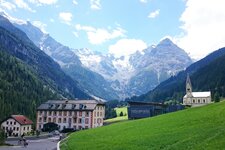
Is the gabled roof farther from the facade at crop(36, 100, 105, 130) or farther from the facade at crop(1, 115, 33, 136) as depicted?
the facade at crop(1, 115, 33, 136)

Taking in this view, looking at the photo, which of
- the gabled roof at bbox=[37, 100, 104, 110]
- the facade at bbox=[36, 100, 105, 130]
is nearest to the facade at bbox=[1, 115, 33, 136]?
the facade at bbox=[36, 100, 105, 130]

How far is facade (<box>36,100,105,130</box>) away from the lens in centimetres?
15150

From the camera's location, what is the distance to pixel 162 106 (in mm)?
135250

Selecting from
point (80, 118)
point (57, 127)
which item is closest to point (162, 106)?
point (80, 118)

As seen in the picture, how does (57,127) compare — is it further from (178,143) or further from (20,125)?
(178,143)

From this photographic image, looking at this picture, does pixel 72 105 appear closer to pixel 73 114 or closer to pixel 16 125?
pixel 73 114

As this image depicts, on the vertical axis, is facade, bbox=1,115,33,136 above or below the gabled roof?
below

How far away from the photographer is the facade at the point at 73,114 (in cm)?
15150

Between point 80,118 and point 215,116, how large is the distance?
110 meters

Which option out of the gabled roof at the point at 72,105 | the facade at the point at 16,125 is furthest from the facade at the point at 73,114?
the facade at the point at 16,125

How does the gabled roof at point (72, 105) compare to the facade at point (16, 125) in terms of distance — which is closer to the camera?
the facade at point (16, 125)

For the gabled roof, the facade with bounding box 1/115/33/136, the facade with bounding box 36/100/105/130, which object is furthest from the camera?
the gabled roof

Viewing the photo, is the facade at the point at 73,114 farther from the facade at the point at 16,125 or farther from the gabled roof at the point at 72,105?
the facade at the point at 16,125

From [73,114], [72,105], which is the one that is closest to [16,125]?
[73,114]
